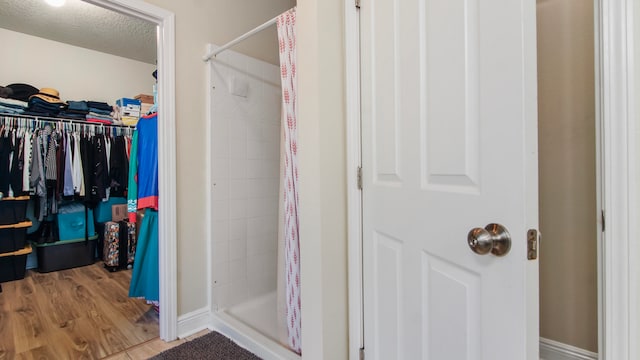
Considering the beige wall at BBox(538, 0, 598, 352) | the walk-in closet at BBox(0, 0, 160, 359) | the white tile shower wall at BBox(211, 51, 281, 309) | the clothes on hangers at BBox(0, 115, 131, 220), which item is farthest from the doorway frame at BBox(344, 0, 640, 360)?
the clothes on hangers at BBox(0, 115, 131, 220)

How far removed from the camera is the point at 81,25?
3012mm

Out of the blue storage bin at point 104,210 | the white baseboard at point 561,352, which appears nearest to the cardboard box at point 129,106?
the blue storage bin at point 104,210

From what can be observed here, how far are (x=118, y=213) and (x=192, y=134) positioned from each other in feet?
7.75

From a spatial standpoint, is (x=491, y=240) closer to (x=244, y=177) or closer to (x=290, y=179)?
(x=290, y=179)

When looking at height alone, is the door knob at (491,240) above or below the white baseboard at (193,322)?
above

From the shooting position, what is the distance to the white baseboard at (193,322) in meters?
1.81

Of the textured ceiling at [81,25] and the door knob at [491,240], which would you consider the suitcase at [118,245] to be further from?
the door knob at [491,240]

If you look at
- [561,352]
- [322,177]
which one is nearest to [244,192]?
[322,177]

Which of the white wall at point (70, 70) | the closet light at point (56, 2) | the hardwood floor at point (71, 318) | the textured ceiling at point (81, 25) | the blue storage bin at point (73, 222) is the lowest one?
the hardwood floor at point (71, 318)

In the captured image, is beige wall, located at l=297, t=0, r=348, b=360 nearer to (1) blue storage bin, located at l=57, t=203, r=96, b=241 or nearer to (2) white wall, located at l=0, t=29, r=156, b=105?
(1) blue storage bin, located at l=57, t=203, r=96, b=241

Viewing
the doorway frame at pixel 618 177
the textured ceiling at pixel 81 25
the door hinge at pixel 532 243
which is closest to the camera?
the door hinge at pixel 532 243

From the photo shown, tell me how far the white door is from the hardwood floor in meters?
1.67

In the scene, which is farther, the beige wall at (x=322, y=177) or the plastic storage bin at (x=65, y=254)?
the plastic storage bin at (x=65, y=254)

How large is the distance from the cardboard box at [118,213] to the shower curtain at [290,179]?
288 cm
